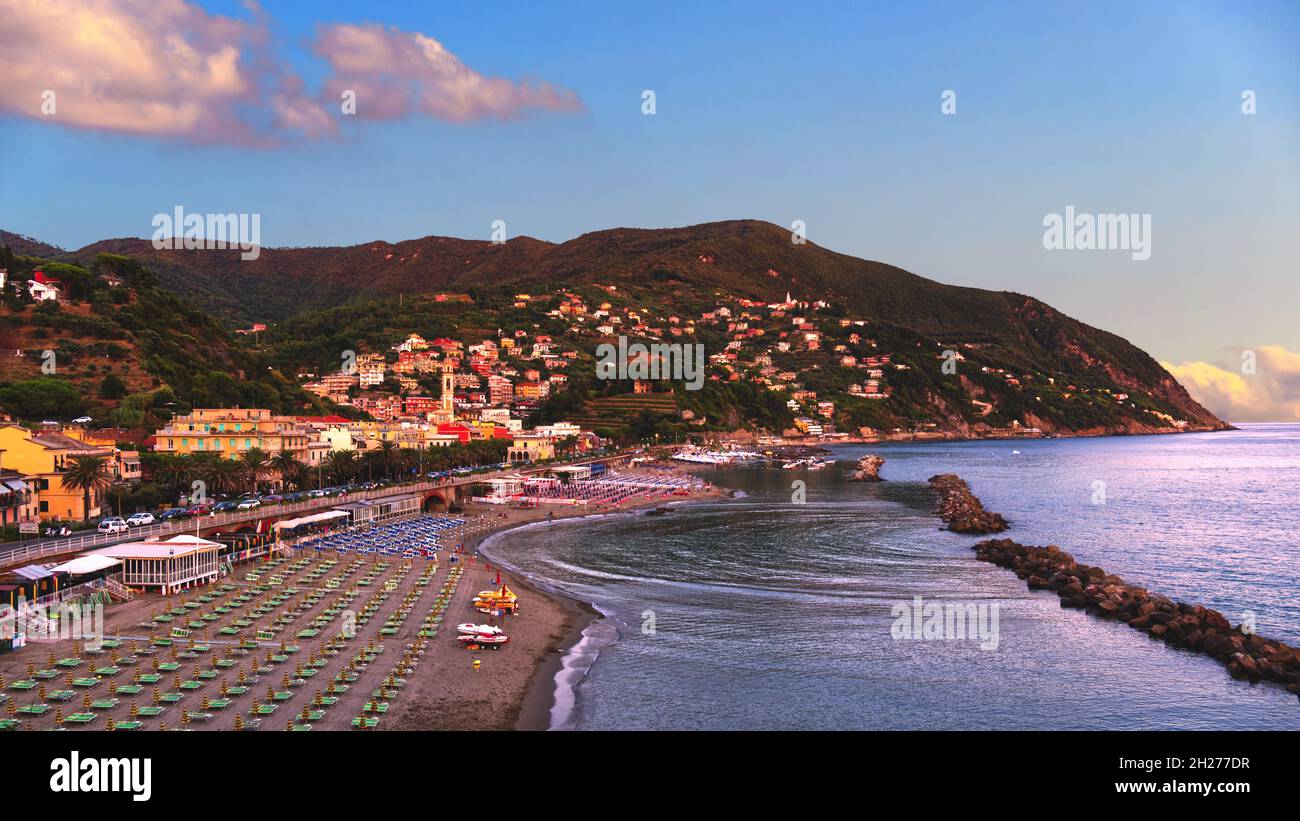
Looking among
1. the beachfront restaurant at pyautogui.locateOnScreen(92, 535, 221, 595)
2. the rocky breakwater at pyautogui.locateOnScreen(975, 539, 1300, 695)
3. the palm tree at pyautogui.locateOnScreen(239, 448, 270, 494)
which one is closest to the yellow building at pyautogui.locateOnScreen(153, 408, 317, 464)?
the palm tree at pyautogui.locateOnScreen(239, 448, 270, 494)

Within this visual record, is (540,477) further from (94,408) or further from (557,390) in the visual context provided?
(557,390)

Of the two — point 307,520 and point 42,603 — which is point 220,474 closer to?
point 307,520

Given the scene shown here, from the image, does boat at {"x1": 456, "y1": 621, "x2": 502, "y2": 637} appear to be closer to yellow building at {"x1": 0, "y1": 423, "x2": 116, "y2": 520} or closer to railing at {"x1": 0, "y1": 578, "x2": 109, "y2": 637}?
railing at {"x1": 0, "y1": 578, "x2": 109, "y2": 637}

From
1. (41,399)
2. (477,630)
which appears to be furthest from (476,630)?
(41,399)

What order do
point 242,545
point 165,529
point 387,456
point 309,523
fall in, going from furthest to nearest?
point 387,456 < point 309,523 < point 242,545 < point 165,529

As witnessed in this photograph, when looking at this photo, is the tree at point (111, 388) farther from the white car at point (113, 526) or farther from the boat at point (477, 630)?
the boat at point (477, 630)
